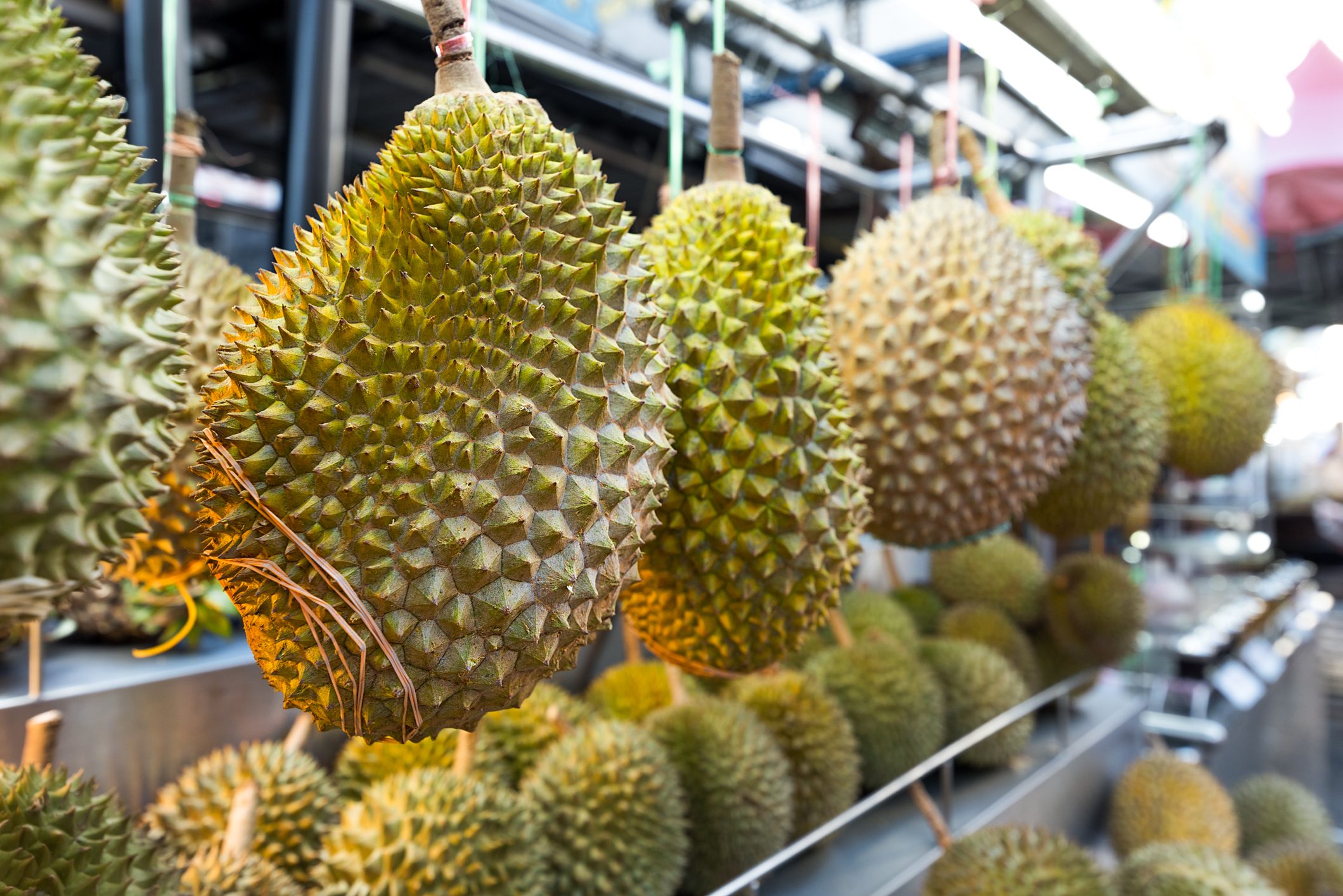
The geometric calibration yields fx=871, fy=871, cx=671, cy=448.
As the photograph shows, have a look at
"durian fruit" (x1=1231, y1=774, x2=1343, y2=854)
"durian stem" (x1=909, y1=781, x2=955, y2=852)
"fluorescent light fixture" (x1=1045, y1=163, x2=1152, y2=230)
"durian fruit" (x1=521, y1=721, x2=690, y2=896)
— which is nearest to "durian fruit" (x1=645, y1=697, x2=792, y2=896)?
"durian fruit" (x1=521, y1=721, x2=690, y2=896)

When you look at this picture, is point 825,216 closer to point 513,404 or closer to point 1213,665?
point 513,404

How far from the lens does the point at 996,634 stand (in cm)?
236

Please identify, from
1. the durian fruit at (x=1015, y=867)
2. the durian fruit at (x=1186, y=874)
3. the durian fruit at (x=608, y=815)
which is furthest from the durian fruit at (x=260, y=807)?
the durian fruit at (x=1186, y=874)

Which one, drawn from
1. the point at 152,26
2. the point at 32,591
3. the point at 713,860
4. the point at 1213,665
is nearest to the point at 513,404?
the point at 32,591

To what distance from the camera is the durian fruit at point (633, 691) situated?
1.58 meters

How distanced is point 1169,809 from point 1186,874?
30.5 inches

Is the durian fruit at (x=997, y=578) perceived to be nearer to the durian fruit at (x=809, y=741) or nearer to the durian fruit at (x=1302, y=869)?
the durian fruit at (x=1302, y=869)

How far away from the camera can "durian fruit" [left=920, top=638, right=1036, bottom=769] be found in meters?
2.00

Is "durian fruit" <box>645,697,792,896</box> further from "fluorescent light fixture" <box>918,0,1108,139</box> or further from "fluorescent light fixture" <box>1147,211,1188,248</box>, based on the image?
"fluorescent light fixture" <box>1147,211,1188,248</box>

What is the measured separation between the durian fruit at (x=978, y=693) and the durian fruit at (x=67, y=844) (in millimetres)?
1671

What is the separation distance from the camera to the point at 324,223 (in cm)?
58

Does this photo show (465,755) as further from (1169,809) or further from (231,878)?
(1169,809)

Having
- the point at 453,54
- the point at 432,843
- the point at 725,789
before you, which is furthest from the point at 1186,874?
the point at 453,54

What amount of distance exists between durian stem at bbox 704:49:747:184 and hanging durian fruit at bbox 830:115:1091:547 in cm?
28
